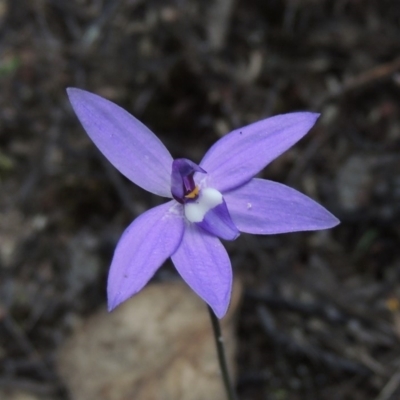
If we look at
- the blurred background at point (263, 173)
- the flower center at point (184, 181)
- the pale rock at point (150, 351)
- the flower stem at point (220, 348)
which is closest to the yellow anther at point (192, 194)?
the flower center at point (184, 181)

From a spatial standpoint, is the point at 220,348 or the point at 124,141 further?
the point at 220,348

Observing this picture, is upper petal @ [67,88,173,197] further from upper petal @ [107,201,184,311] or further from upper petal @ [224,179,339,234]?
upper petal @ [224,179,339,234]

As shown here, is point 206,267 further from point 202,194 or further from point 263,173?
point 263,173

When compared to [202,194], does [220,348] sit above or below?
below

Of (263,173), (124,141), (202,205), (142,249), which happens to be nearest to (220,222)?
(202,205)

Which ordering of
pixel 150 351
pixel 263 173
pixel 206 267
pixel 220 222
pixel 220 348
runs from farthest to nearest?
pixel 263 173 → pixel 150 351 → pixel 220 348 → pixel 220 222 → pixel 206 267

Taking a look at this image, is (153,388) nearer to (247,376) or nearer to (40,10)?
(247,376)

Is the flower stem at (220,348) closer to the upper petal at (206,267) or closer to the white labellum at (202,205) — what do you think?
the upper petal at (206,267)
